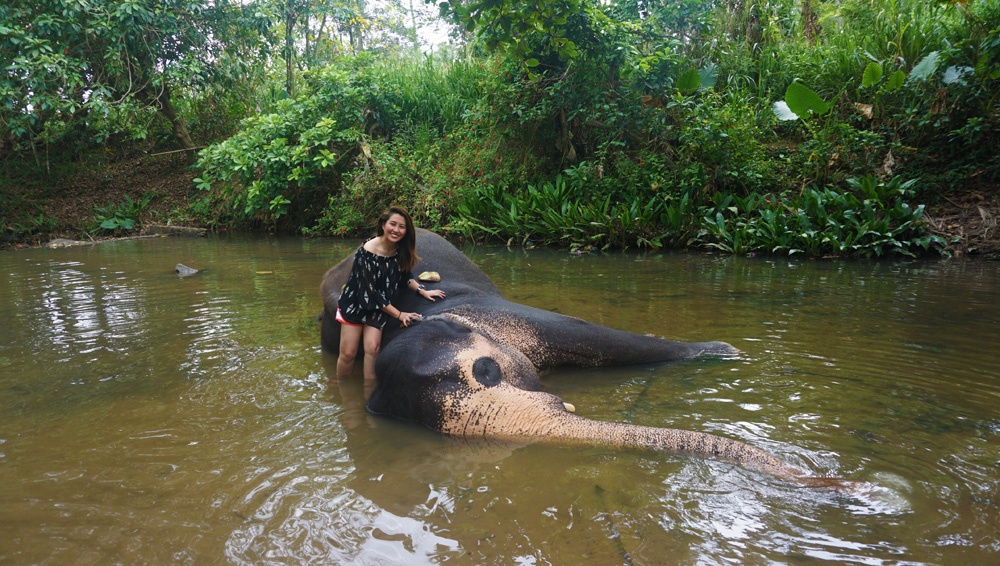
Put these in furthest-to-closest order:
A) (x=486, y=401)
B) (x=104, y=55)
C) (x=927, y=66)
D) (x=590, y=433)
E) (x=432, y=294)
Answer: (x=104, y=55) < (x=927, y=66) < (x=432, y=294) < (x=486, y=401) < (x=590, y=433)

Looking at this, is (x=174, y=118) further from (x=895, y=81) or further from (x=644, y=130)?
(x=895, y=81)

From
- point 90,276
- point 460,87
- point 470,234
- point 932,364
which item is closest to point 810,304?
point 932,364

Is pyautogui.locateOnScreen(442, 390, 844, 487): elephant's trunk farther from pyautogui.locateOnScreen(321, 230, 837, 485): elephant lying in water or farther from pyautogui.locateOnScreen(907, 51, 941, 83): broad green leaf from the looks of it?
pyautogui.locateOnScreen(907, 51, 941, 83): broad green leaf

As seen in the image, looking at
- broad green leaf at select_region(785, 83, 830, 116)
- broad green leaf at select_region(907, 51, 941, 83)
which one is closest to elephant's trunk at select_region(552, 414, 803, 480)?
broad green leaf at select_region(785, 83, 830, 116)

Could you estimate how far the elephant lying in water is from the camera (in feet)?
9.25

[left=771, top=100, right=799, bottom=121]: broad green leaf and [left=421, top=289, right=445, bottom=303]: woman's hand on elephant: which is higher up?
[left=771, top=100, right=799, bottom=121]: broad green leaf

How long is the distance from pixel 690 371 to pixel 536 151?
904cm

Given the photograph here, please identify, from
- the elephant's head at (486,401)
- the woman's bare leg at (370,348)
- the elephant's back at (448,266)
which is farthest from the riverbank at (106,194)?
the elephant's head at (486,401)

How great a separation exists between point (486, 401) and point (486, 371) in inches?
6.9

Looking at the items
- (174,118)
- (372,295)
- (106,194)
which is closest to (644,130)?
(372,295)

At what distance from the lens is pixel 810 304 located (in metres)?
5.66

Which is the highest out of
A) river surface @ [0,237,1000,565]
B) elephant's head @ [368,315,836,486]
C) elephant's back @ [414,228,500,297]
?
elephant's back @ [414,228,500,297]

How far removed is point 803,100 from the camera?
Answer: 9812mm

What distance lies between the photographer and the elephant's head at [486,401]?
9.04 feet
